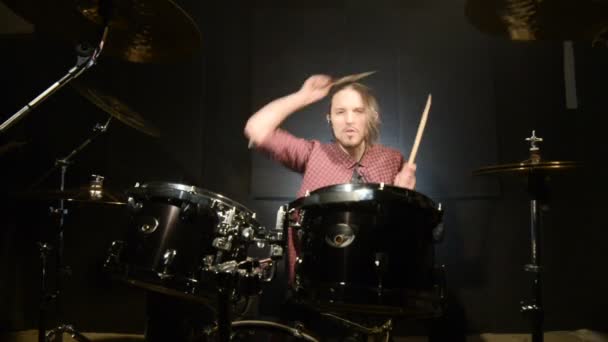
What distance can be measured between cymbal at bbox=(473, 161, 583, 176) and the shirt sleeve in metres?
1.07

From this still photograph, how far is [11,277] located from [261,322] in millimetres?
2078

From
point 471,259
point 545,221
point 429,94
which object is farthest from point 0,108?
point 545,221

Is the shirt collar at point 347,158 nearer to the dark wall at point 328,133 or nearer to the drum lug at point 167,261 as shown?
A: the dark wall at point 328,133

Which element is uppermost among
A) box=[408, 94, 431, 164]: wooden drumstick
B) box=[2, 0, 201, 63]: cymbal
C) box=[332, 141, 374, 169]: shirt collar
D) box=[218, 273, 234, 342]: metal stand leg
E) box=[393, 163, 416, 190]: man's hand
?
box=[2, 0, 201, 63]: cymbal

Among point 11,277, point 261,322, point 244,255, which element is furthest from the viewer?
point 11,277

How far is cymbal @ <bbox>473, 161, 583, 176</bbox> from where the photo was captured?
6.63ft

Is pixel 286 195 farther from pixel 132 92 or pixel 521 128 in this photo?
pixel 521 128

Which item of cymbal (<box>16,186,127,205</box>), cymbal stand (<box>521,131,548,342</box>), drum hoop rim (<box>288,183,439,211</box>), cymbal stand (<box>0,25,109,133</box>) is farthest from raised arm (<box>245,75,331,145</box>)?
cymbal stand (<box>521,131,548,342</box>)

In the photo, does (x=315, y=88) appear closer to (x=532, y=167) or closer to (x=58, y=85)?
(x=532, y=167)

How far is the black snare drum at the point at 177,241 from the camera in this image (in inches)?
69.6

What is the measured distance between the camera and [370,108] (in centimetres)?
287

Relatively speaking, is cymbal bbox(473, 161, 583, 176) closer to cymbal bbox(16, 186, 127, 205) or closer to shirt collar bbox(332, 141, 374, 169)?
shirt collar bbox(332, 141, 374, 169)

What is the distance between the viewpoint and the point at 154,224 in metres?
1.90

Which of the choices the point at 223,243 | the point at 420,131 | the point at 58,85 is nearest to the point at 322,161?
the point at 420,131
